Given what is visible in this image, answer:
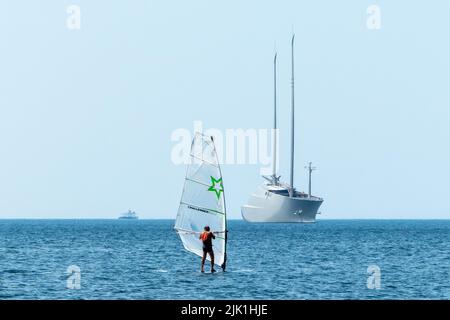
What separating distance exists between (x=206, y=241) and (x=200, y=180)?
415 centimetres

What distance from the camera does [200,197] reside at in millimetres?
48500

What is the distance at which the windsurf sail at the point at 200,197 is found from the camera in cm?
4838

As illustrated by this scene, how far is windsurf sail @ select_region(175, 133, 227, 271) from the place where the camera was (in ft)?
159

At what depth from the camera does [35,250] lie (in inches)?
3514

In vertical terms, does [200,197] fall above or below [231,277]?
above

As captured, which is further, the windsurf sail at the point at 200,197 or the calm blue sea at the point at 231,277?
the windsurf sail at the point at 200,197

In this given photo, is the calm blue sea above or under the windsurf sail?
under

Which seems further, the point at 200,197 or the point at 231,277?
the point at 231,277

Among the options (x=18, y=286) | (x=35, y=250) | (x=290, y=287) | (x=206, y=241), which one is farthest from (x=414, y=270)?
(x=35, y=250)

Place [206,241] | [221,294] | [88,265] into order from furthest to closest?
[88,265] < [206,241] < [221,294]

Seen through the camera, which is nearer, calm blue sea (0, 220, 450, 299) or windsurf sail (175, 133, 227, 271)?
calm blue sea (0, 220, 450, 299)

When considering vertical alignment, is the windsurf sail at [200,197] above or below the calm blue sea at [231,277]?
above
